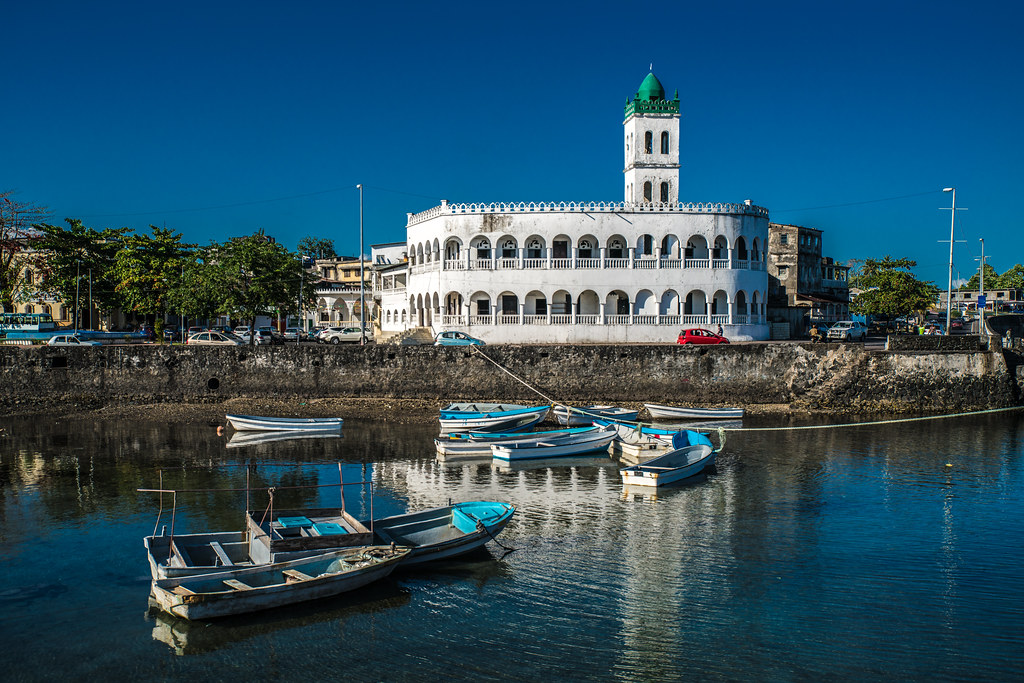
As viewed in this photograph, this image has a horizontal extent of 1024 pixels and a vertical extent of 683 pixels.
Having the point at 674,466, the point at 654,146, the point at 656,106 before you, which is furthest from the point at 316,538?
the point at 656,106

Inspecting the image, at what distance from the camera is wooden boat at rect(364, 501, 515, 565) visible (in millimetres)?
15695

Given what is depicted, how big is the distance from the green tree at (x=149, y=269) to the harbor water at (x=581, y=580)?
2989 cm

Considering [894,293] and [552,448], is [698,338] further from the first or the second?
[894,293]

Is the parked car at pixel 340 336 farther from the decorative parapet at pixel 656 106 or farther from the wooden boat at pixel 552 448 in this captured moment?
the wooden boat at pixel 552 448

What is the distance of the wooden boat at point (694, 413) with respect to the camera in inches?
1332

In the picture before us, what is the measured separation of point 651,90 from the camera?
5559 cm

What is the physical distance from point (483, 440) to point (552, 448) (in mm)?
2723

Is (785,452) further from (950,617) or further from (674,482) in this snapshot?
(950,617)

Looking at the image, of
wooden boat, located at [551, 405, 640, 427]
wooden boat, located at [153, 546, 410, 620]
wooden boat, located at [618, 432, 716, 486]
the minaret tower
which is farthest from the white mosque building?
wooden boat, located at [153, 546, 410, 620]

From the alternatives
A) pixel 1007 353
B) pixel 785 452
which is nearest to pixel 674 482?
pixel 785 452

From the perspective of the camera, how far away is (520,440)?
26656 mm

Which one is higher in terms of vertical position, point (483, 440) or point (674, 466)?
point (483, 440)

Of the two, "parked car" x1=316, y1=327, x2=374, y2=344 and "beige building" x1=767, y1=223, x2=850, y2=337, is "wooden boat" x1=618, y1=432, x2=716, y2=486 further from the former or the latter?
"beige building" x1=767, y1=223, x2=850, y2=337

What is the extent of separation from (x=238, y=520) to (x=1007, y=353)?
36.7 metres
